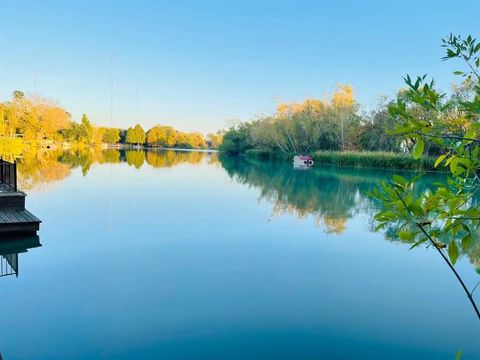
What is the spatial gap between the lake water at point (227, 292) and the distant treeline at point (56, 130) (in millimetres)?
26261

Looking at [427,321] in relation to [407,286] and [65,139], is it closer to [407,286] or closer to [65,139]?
[407,286]

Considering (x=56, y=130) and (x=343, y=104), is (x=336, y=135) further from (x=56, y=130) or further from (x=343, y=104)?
(x=56, y=130)

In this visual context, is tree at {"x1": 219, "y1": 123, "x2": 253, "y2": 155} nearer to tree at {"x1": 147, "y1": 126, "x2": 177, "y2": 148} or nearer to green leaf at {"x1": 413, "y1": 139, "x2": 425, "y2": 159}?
tree at {"x1": 147, "y1": 126, "x2": 177, "y2": 148}

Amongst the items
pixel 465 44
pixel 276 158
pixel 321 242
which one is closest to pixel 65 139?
pixel 276 158

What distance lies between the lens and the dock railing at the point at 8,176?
27.1 feet

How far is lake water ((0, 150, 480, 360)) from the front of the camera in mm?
3883

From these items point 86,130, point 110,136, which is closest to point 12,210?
point 86,130


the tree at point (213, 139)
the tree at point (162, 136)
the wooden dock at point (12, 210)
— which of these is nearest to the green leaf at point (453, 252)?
the wooden dock at point (12, 210)

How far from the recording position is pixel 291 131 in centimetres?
4053

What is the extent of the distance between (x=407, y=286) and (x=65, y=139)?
6242 centimetres

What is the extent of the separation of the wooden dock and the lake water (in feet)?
1.35

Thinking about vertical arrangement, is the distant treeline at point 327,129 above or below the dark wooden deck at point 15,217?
above

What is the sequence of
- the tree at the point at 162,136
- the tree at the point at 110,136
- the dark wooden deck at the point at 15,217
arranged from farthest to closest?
the tree at the point at 162,136
the tree at the point at 110,136
the dark wooden deck at the point at 15,217

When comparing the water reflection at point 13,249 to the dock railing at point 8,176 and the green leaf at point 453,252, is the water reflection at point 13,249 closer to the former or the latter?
the dock railing at point 8,176
